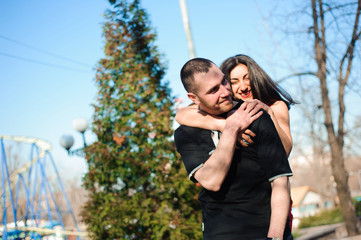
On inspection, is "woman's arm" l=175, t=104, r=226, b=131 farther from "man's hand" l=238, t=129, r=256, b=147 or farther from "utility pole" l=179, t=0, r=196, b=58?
"utility pole" l=179, t=0, r=196, b=58

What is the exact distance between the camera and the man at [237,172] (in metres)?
1.84

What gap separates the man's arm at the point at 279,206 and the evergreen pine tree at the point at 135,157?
4.00 meters

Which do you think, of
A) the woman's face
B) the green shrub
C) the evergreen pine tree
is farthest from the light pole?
the green shrub

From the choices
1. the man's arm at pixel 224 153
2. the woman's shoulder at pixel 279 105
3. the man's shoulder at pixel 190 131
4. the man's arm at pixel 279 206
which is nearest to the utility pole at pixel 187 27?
the woman's shoulder at pixel 279 105

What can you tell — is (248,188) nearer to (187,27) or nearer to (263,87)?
(263,87)

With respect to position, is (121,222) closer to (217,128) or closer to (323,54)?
(217,128)

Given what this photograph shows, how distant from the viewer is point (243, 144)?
194 cm

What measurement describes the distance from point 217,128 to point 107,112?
4.63m

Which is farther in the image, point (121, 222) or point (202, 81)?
point (121, 222)

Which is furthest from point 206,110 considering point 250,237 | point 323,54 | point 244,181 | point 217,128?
point 323,54

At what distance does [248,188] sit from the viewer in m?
1.89

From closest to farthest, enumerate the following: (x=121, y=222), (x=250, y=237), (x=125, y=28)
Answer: (x=250, y=237), (x=121, y=222), (x=125, y=28)

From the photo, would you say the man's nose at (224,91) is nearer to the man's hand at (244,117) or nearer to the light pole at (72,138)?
the man's hand at (244,117)

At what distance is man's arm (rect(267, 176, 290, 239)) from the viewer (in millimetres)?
1757
